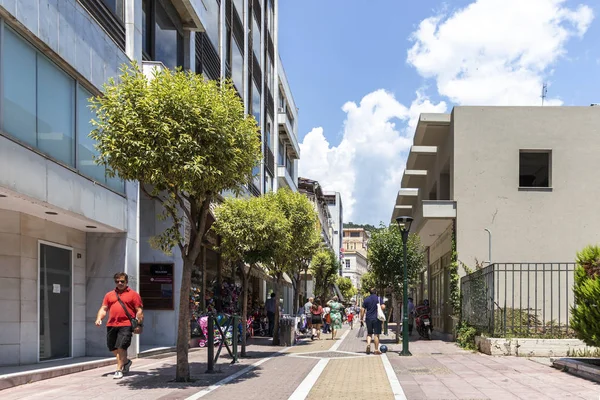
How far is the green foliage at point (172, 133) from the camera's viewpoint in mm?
10523

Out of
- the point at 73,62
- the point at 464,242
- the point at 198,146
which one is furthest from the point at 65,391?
the point at 464,242

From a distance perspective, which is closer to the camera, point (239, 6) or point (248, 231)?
point (248, 231)

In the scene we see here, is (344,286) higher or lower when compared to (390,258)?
lower

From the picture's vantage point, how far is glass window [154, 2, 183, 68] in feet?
62.1

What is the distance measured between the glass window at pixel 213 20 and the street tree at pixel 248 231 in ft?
25.9

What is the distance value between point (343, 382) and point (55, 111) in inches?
271

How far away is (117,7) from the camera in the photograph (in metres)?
15.3

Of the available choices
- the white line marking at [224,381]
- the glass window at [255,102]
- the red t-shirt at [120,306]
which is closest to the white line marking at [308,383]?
the white line marking at [224,381]

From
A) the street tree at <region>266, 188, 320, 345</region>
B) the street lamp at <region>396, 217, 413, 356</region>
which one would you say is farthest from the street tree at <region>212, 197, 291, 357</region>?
the street lamp at <region>396, 217, 413, 356</region>

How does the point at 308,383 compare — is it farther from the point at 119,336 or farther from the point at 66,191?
the point at 66,191

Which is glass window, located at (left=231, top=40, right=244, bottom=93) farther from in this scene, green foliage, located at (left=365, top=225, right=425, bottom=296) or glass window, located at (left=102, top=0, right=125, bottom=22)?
glass window, located at (left=102, top=0, right=125, bottom=22)

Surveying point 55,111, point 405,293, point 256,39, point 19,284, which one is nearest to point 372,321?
point 405,293

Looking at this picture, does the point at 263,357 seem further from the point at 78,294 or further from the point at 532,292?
the point at 532,292

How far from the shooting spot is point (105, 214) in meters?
14.0
